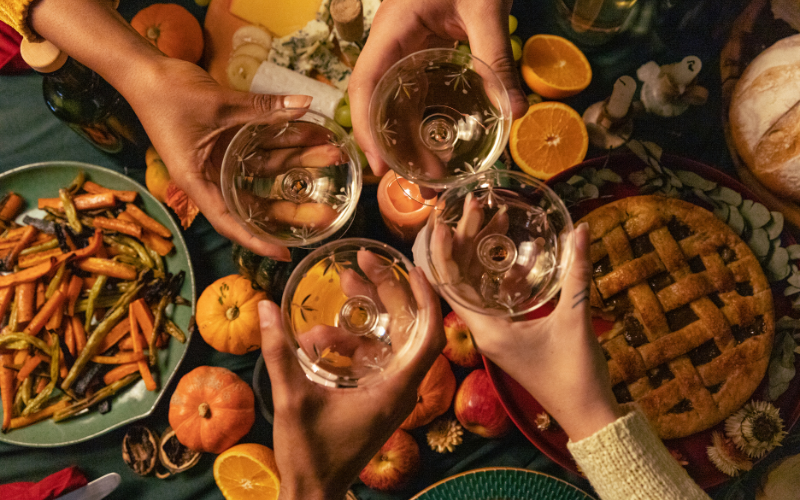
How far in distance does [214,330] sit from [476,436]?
2.62 feet

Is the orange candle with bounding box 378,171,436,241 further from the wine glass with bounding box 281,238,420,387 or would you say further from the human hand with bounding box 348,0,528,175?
the wine glass with bounding box 281,238,420,387

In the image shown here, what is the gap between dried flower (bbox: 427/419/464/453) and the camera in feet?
4.02

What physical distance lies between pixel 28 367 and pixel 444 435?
120 cm

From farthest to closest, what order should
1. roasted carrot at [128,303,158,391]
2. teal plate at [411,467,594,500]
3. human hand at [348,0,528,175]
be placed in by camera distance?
roasted carrot at [128,303,158,391] → teal plate at [411,467,594,500] → human hand at [348,0,528,175]

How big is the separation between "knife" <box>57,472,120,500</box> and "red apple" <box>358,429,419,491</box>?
27.7 inches

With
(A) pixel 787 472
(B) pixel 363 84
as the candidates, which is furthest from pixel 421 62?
(A) pixel 787 472

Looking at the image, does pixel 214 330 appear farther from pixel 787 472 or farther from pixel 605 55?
pixel 787 472

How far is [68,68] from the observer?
3.58ft

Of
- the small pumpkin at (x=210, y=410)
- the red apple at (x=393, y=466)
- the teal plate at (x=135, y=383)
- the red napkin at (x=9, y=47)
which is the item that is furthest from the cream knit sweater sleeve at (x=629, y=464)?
the red napkin at (x=9, y=47)

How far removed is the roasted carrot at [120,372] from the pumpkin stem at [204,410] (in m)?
0.24

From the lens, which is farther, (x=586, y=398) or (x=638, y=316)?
(x=638, y=316)

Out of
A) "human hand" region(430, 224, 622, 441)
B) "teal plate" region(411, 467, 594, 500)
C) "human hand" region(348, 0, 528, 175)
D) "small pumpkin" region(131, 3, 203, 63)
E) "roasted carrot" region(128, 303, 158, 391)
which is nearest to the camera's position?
"human hand" region(430, 224, 622, 441)

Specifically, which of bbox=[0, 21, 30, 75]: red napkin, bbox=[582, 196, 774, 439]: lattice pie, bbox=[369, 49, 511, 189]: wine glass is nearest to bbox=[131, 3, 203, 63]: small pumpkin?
bbox=[0, 21, 30, 75]: red napkin

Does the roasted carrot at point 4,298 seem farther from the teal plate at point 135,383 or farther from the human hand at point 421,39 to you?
the human hand at point 421,39
